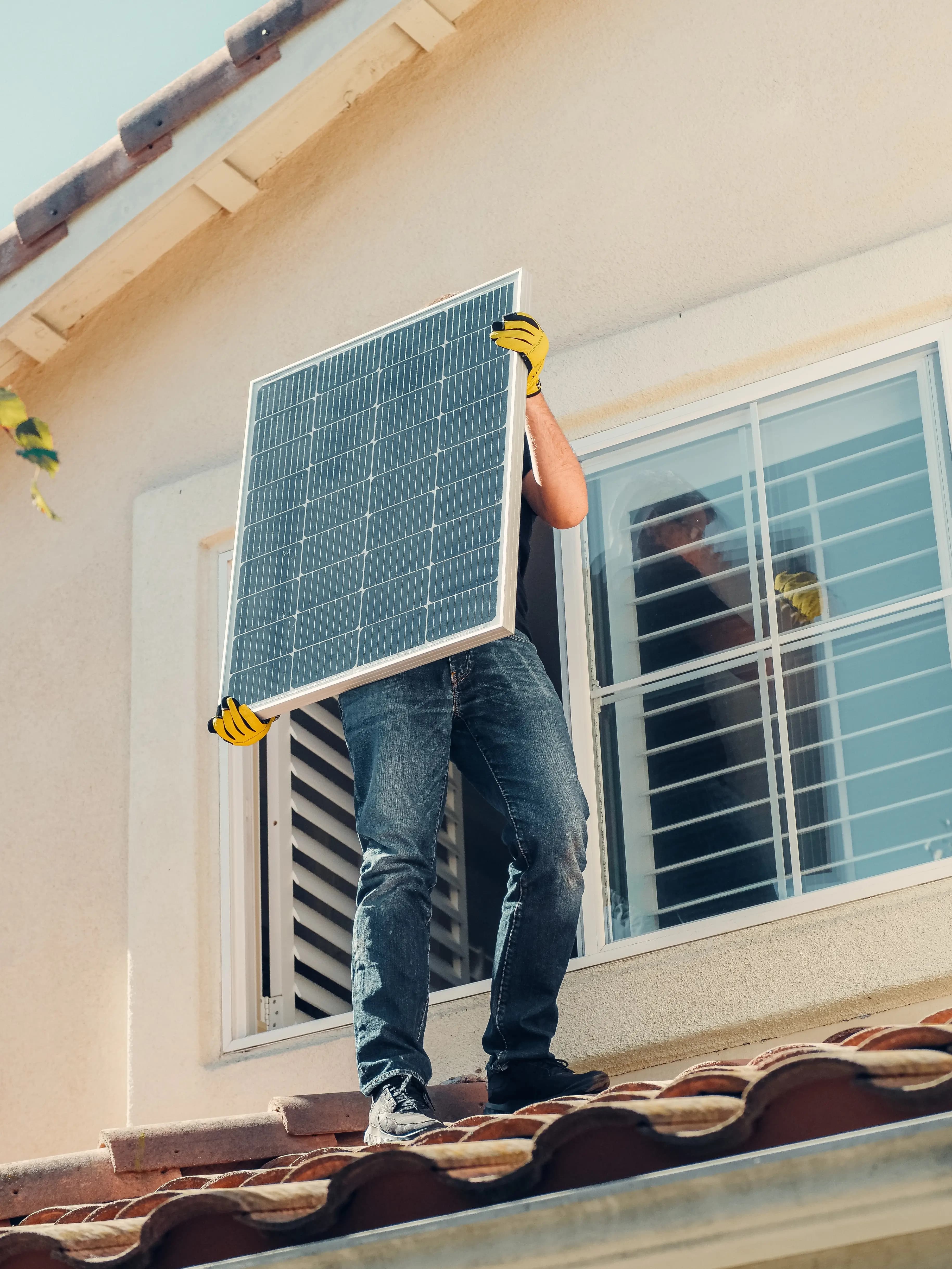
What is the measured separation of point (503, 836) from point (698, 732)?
98 cm

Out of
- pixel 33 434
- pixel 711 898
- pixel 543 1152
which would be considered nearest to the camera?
pixel 543 1152

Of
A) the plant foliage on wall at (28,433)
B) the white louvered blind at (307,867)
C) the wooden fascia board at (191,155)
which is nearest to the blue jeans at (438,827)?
Result: the white louvered blind at (307,867)

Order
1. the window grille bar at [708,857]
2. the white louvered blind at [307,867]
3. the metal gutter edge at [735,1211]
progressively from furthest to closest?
the white louvered blind at [307,867] → the window grille bar at [708,857] → the metal gutter edge at [735,1211]

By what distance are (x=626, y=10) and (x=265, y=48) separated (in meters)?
1.26

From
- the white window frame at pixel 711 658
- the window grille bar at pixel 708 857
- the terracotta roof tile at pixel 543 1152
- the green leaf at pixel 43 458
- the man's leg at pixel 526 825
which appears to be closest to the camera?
the terracotta roof tile at pixel 543 1152

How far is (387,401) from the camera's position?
502 cm

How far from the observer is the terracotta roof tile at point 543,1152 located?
112 inches

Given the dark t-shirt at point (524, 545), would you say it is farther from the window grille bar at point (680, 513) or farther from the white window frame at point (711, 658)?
the window grille bar at point (680, 513)

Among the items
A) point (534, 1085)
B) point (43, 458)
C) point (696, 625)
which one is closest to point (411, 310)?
point (696, 625)

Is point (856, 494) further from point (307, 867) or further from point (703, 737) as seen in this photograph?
point (307, 867)

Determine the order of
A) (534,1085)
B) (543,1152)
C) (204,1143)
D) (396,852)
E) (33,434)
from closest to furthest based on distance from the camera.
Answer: (543,1152), (33,434), (534,1085), (396,852), (204,1143)

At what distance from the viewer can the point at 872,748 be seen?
495 centimetres

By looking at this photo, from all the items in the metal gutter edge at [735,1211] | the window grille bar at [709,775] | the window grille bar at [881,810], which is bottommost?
the metal gutter edge at [735,1211]

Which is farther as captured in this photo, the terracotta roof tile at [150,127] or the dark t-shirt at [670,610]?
the terracotta roof tile at [150,127]
